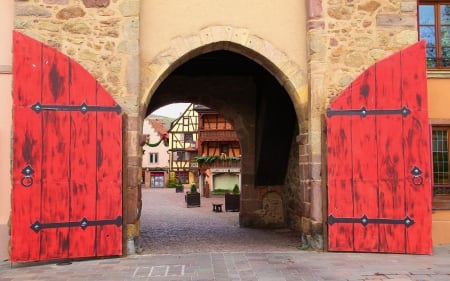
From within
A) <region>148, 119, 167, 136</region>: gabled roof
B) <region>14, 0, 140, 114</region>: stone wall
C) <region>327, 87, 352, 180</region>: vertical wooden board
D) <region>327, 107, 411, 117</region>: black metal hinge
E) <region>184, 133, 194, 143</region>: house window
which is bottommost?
<region>327, 87, 352, 180</region>: vertical wooden board

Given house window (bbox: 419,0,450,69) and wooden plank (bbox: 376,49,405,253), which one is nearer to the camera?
wooden plank (bbox: 376,49,405,253)

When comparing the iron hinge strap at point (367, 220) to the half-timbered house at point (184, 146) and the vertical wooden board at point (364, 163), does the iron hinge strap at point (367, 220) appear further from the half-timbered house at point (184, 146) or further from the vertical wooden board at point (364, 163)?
the half-timbered house at point (184, 146)

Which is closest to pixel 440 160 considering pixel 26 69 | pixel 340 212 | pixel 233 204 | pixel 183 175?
pixel 340 212

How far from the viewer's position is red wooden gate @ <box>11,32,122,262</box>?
18.5 ft

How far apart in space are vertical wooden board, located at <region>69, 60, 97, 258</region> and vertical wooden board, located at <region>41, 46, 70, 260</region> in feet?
0.23

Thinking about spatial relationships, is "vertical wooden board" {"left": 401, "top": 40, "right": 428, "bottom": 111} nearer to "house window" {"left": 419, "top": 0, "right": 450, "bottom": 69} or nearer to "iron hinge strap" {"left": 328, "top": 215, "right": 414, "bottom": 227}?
"house window" {"left": 419, "top": 0, "right": 450, "bottom": 69}

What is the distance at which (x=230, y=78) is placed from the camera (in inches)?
431

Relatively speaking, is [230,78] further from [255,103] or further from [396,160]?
[396,160]

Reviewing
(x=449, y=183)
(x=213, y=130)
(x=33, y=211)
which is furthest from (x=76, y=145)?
(x=213, y=130)

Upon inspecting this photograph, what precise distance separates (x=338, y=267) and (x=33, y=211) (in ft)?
12.0

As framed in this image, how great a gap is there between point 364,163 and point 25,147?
14.2 feet

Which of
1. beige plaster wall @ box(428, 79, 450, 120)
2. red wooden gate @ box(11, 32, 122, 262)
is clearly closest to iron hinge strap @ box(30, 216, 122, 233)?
red wooden gate @ box(11, 32, 122, 262)

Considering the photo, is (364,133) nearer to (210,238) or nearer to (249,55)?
(249,55)

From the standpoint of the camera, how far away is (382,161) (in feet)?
20.7
